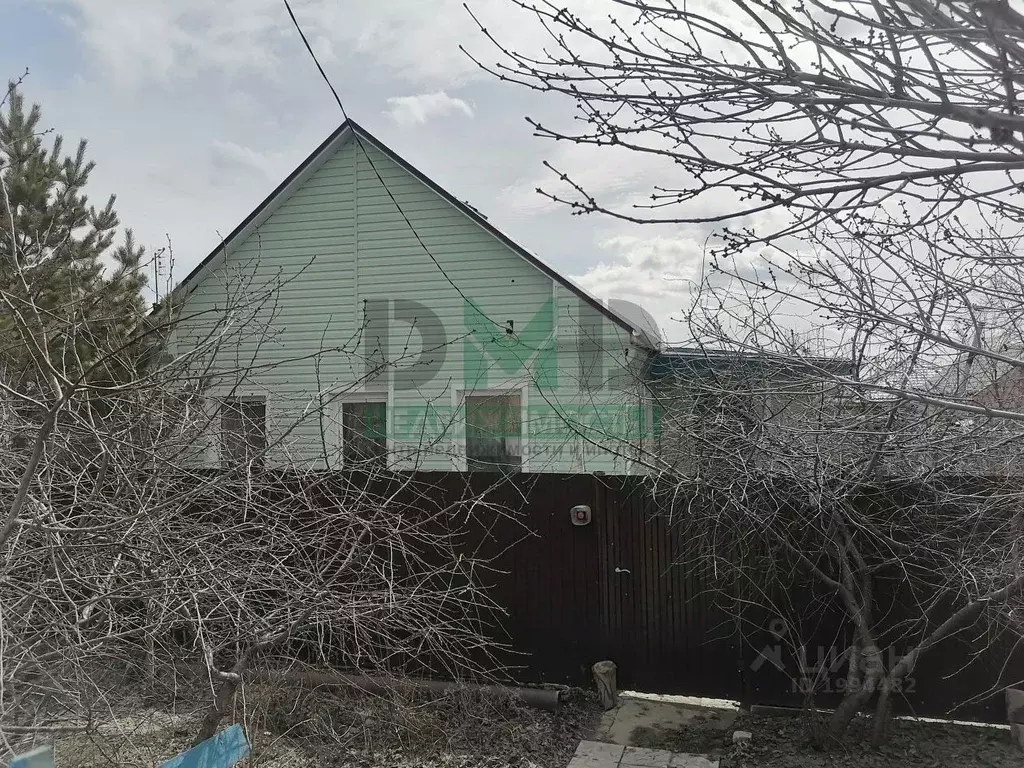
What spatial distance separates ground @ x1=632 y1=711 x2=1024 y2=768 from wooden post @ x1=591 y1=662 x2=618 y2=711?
411 mm

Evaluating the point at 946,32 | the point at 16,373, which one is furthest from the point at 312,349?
the point at 946,32

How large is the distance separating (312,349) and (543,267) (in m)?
3.29

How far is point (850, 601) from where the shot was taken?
4.74m

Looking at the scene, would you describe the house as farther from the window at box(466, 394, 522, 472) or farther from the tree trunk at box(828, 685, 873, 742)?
the tree trunk at box(828, 685, 873, 742)

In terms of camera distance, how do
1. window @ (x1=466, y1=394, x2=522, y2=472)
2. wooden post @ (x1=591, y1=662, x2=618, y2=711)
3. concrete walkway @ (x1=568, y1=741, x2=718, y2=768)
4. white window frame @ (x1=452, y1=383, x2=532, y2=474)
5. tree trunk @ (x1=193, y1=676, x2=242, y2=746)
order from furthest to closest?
window @ (x1=466, y1=394, x2=522, y2=472)
white window frame @ (x1=452, y1=383, x2=532, y2=474)
wooden post @ (x1=591, y1=662, x2=618, y2=711)
concrete walkway @ (x1=568, y1=741, x2=718, y2=768)
tree trunk @ (x1=193, y1=676, x2=242, y2=746)

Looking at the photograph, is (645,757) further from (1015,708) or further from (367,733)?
(1015,708)

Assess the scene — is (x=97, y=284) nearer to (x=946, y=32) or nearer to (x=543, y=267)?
(x=543, y=267)

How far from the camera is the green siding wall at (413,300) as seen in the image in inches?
355

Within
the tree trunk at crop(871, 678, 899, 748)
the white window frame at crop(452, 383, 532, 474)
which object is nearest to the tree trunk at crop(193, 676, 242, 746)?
the tree trunk at crop(871, 678, 899, 748)

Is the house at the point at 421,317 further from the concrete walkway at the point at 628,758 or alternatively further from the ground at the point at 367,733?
the concrete walkway at the point at 628,758

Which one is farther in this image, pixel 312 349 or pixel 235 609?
pixel 312 349

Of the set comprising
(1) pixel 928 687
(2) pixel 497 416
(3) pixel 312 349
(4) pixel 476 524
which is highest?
(3) pixel 312 349

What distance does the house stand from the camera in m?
8.96

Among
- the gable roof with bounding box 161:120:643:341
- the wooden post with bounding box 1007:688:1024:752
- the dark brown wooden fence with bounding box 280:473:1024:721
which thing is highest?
the gable roof with bounding box 161:120:643:341
